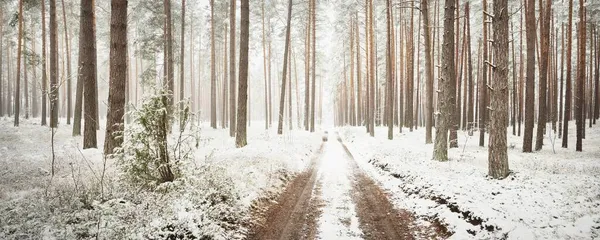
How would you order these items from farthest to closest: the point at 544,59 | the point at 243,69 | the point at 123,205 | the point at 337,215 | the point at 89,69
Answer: the point at 544,59 < the point at 243,69 < the point at 89,69 < the point at 337,215 < the point at 123,205

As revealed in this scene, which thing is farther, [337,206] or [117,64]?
[117,64]

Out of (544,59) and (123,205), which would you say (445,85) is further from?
(123,205)

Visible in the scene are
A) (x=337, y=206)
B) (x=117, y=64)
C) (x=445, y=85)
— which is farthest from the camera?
(x=445, y=85)

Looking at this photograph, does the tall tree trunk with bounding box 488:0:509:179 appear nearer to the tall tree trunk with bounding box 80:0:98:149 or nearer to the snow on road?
the snow on road

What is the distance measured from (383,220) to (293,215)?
73.3 inches

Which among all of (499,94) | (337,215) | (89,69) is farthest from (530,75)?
(89,69)

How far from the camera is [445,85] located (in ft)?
36.6

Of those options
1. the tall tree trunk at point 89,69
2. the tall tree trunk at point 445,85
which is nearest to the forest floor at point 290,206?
the tall tree trunk at point 89,69

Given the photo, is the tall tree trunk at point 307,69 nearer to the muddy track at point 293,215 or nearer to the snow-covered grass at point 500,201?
the snow-covered grass at point 500,201

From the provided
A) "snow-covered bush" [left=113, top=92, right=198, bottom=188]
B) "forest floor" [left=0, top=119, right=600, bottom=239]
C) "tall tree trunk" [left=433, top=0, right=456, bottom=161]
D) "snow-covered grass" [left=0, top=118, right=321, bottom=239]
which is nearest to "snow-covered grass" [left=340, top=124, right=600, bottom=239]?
"forest floor" [left=0, top=119, right=600, bottom=239]

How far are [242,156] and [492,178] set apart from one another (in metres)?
7.87

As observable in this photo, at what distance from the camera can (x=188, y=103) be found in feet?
20.6

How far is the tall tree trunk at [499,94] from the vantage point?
7.55 metres

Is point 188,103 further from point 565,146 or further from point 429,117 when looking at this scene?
point 565,146
